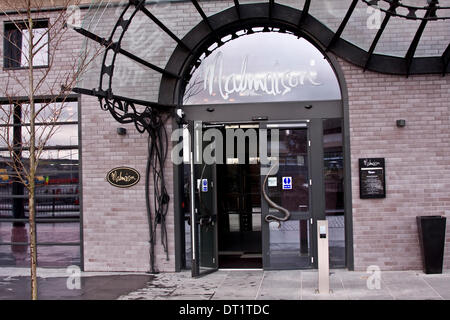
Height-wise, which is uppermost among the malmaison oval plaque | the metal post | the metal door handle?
the malmaison oval plaque

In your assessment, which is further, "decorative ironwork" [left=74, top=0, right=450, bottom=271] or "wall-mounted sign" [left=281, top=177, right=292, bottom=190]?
"wall-mounted sign" [left=281, top=177, right=292, bottom=190]

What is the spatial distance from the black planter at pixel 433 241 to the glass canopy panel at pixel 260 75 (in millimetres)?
2566

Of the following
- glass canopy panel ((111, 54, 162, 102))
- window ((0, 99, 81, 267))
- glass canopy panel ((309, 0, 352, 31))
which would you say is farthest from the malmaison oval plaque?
glass canopy panel ((309, 0, 352, 31))

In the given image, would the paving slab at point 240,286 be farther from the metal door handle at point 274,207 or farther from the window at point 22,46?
the window at point 22,46

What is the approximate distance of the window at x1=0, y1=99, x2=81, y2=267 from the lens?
9.15 metres

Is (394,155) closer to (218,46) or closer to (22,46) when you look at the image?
(218,46)

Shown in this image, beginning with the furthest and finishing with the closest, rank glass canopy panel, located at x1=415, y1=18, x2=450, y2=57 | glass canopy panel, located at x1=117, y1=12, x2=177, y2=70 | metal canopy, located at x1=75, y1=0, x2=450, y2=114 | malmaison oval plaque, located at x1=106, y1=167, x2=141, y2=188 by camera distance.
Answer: malmaison oval plaque, located at x1=106, y1=167, x2=141, y2=188
glass canopy panel, located at x1=415, y1=18, x2=450, y2=57
metal canopy, located at x1=75, y1=0, x2=450, y2=114
glass canopy panel, located at x1=117, y1=12, x2=177, y2=70

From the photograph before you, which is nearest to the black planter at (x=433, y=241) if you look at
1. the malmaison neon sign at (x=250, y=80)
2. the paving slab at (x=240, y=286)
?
the paving slab at (x=240, y=286)

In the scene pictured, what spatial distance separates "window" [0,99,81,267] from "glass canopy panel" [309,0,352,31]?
4690mm

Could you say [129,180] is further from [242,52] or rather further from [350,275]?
[350,275]

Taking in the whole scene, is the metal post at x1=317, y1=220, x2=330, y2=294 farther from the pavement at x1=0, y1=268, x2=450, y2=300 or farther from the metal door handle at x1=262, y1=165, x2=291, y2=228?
the metal door handle at x1=262, y1=165, x2=291, y2=228

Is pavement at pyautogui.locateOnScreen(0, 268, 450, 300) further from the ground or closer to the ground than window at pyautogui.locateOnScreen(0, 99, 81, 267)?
closer to the ground

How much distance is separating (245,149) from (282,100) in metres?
3.25

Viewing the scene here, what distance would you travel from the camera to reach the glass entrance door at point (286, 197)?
8.48m
